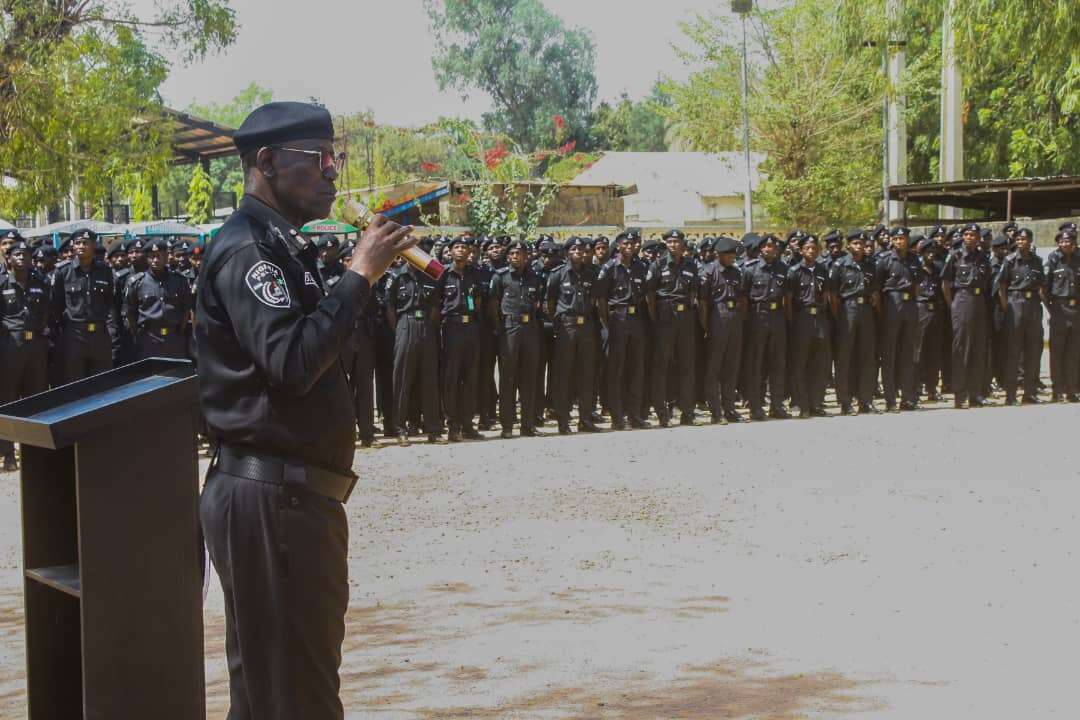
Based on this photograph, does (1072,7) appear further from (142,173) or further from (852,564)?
(142,173)

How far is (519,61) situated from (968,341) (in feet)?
165

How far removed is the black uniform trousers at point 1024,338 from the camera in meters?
13.8

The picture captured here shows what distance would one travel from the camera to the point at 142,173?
14422 millimetres

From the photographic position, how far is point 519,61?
202 ft

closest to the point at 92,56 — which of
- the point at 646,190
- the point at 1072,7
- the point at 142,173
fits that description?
the point at 142,173

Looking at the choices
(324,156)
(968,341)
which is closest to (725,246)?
(968,341)

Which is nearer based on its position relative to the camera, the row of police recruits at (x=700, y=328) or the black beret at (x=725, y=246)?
the row of police recruits at (x=700, y=328)

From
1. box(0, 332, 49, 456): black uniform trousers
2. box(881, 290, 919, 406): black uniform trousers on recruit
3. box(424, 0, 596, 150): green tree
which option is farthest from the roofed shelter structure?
box(424, 0, 596, 150): green tree

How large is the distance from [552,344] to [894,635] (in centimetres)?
761

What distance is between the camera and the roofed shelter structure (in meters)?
19.1

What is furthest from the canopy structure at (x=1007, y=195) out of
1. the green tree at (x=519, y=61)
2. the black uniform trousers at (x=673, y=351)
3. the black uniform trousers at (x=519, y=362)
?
the green tree at (x=519, y=61)

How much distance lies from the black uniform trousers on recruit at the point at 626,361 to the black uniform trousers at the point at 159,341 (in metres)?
4.11

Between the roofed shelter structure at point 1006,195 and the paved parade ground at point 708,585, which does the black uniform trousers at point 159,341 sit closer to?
the paved parade ground at point 708,585

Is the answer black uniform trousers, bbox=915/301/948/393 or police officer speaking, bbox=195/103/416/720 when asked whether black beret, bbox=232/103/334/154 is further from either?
black uniform trousers, bbox=915/301/948/393
